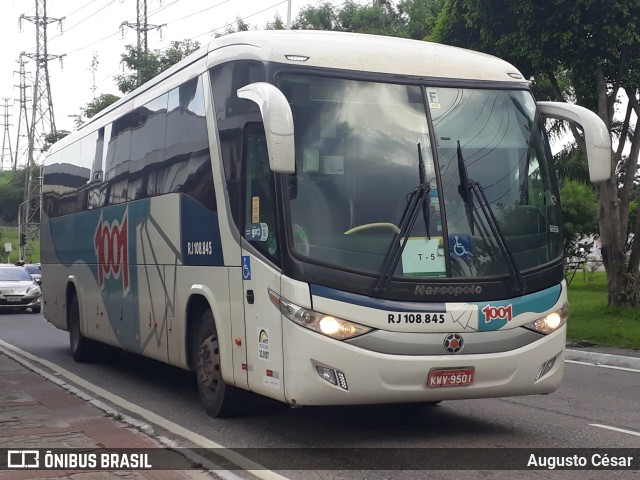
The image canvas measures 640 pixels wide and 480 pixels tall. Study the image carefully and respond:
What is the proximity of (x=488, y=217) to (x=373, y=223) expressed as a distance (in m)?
0.96

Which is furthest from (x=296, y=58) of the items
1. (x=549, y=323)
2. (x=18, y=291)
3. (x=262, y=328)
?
(x=18, y=291)

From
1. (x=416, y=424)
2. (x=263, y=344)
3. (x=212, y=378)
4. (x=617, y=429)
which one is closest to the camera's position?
(x=263, y=344)

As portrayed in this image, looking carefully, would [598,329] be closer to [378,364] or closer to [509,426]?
[509,426]

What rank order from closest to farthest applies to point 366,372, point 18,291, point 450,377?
1. point 366,372
2. point 450,377
3. point 18,291

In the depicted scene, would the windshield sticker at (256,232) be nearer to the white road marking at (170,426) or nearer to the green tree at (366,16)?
the white road marking at (170,426)

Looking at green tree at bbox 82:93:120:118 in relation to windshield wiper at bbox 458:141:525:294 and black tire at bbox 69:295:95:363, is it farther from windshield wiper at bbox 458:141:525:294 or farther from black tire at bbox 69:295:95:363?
windshield wiper at bbox 458:141:525:294

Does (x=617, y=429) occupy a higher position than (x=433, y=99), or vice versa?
(x=433, y=99)

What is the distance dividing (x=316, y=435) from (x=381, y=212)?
210cm

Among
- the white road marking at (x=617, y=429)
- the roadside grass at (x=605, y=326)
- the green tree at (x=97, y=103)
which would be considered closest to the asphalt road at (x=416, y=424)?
the white road marking at (x=617, y=429)

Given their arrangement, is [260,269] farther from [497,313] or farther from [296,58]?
[497,313]

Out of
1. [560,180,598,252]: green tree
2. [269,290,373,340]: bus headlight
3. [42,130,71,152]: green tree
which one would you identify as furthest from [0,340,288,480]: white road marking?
[42,130,71,152]: green tree

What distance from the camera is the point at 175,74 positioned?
11.5 m

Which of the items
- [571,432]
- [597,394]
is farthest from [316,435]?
[597,394]

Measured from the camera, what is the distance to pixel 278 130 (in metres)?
7.78
